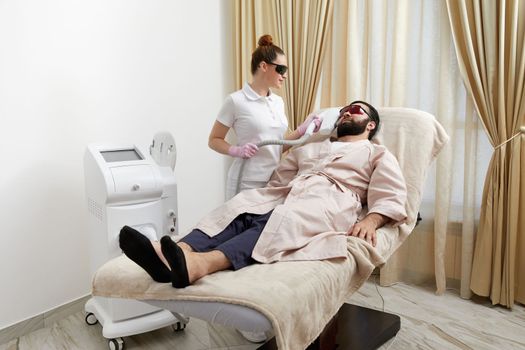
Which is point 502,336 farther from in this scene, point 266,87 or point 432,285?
point 266,87

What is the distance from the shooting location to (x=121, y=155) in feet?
6.63

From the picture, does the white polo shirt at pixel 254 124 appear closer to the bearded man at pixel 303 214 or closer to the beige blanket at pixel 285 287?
the bearded man at pixel 303 214

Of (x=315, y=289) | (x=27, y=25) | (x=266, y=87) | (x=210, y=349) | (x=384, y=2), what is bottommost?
(x=210, y=349)

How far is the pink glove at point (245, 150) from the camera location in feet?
6.54

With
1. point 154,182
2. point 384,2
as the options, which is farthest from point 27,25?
point 384,2

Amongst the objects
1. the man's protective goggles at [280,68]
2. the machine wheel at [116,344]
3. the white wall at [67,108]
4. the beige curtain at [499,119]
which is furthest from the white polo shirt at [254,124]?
the beige curtain at [499,119]

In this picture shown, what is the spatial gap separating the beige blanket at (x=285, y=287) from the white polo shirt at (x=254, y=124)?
67 cm

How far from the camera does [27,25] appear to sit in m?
2.05

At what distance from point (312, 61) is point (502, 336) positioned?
175 centimetres

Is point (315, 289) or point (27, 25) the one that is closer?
point (315, 289)

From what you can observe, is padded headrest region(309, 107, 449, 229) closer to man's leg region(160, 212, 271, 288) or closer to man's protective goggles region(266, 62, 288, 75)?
man's protective goggles region(266, 62, 288, 75)

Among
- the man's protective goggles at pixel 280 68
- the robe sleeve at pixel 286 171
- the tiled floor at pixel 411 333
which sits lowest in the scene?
the tiled floor at pixel 411 333

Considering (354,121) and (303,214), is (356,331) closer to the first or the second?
(303,214)

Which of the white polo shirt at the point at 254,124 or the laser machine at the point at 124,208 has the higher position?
the white polo shirt at the point at 254,124
